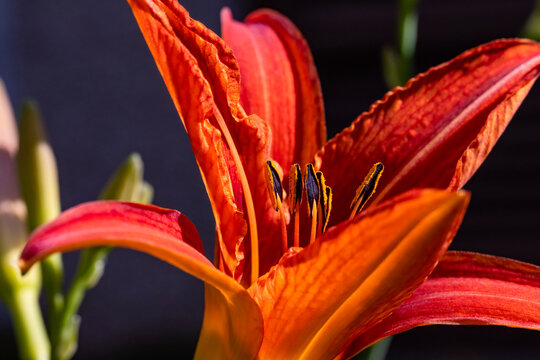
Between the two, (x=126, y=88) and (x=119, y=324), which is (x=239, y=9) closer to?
(x=126, y=88)

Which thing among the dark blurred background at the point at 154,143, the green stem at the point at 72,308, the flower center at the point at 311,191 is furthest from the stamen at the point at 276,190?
the dark blurred background at the point at 154,143

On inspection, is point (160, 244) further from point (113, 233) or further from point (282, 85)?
Answer: point (282, 85)

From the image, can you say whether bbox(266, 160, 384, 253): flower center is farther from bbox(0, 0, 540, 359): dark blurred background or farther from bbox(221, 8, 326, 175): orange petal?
bbox(0, 0, 540, 359): dark blurred background

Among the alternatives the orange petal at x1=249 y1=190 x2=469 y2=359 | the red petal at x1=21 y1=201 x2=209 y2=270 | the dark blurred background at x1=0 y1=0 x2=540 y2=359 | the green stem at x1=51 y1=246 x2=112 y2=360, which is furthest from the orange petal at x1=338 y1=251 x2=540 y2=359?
the dark blurred background at x1=0 y1=0 x2=540 y2=359

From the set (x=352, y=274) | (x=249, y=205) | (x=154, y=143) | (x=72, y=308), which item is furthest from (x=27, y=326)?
(x=154, y=143)

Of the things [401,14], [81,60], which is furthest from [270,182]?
[81,60]
